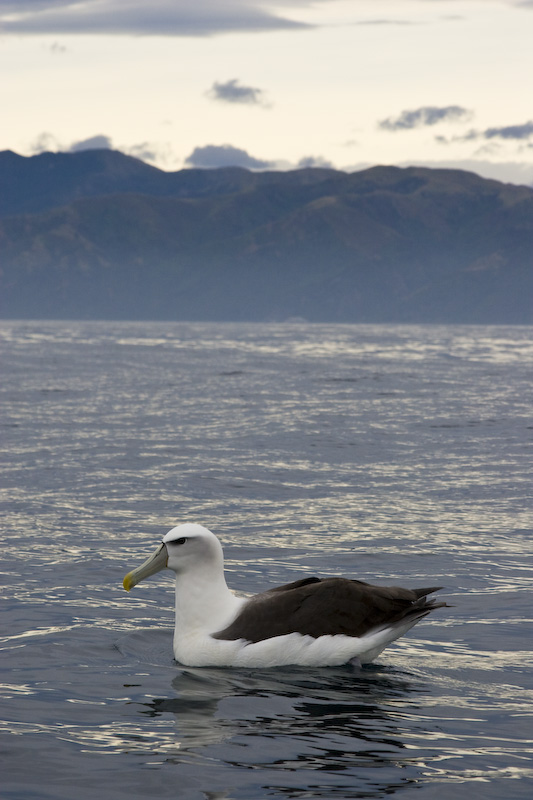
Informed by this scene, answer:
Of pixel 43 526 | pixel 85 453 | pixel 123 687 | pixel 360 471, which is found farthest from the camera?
pixel 85 453

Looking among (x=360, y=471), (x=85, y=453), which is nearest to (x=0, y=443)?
(x=85, y=453)

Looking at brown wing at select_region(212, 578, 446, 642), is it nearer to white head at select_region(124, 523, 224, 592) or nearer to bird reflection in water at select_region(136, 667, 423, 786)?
bird reflection in water at select_region(136, 667, 423, 786)

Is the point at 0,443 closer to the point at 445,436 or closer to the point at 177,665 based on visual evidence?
the point at 445,436

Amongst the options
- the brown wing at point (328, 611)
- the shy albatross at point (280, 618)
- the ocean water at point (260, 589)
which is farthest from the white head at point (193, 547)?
the ocean water at point (260, 589)

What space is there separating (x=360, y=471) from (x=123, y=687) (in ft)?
41.5

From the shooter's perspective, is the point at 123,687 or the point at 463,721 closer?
the point at 463,721

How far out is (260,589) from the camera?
1233 cm

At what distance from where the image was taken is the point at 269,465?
73.4 ft

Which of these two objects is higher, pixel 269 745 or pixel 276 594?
pixel 276 594

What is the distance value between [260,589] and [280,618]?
113 inches

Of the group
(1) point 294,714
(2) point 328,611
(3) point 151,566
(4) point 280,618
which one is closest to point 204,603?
(3) point 151,566

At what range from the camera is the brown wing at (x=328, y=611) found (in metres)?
9.45

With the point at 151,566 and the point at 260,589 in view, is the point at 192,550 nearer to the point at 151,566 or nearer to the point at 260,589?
the point at 151,566

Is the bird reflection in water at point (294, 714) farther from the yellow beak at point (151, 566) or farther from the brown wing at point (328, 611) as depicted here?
the yellow beak at point (151, 566)
